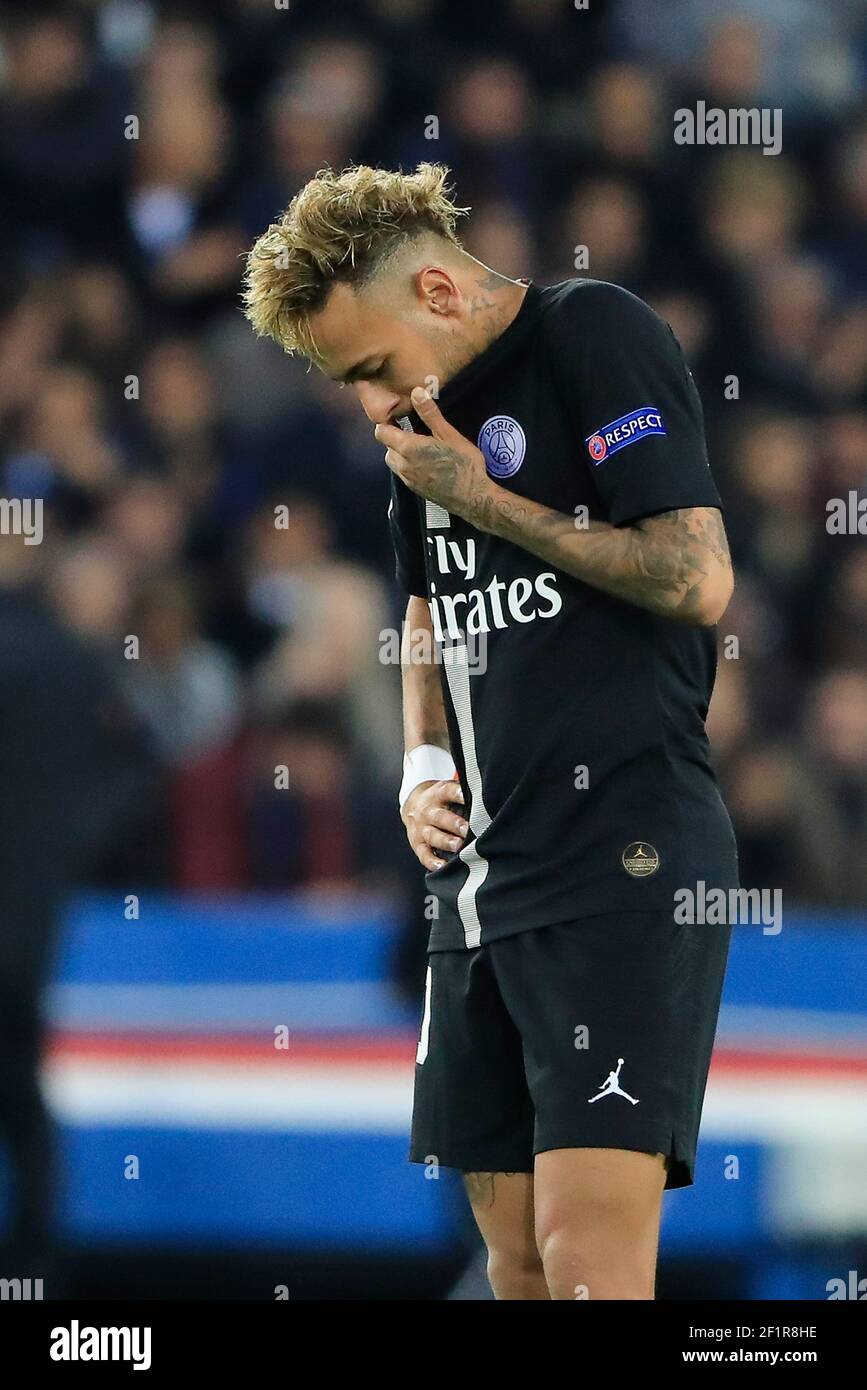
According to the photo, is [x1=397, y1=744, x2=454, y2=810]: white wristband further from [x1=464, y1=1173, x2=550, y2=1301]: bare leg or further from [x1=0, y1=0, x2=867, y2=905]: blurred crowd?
[x1=0, y1=0, x2=867, y2=905]: blurred crowd

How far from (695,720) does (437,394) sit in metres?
0.55

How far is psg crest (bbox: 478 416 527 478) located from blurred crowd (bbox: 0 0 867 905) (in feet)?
6.91

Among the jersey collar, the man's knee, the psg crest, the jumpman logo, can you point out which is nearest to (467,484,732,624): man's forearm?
the psg crest

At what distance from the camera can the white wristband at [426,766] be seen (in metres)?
2.77

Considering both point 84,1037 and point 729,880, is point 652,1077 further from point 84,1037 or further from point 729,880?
point 84,1037

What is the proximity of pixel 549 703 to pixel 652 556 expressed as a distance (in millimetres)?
256

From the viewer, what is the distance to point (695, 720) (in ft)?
8.25

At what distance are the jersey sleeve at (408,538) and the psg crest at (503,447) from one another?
0.85ft

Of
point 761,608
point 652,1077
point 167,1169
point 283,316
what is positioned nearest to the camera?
point 652,1077

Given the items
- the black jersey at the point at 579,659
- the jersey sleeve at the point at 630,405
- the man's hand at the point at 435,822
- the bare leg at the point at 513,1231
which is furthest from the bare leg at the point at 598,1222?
the jersey sleeve at the point at 630,405

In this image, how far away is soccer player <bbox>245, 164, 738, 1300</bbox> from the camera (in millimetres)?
2357

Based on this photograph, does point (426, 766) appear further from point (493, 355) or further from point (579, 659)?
point (493, 355)

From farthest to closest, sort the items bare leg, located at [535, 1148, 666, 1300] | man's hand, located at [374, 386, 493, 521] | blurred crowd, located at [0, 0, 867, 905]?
blurred crowd, located at [0, 0, 867, 905] → man's hand, located at [374, 386, 493, 521] → bare leg, located at [535, 1148, 666, 1300]

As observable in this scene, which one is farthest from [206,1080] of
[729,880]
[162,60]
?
[162,60]
